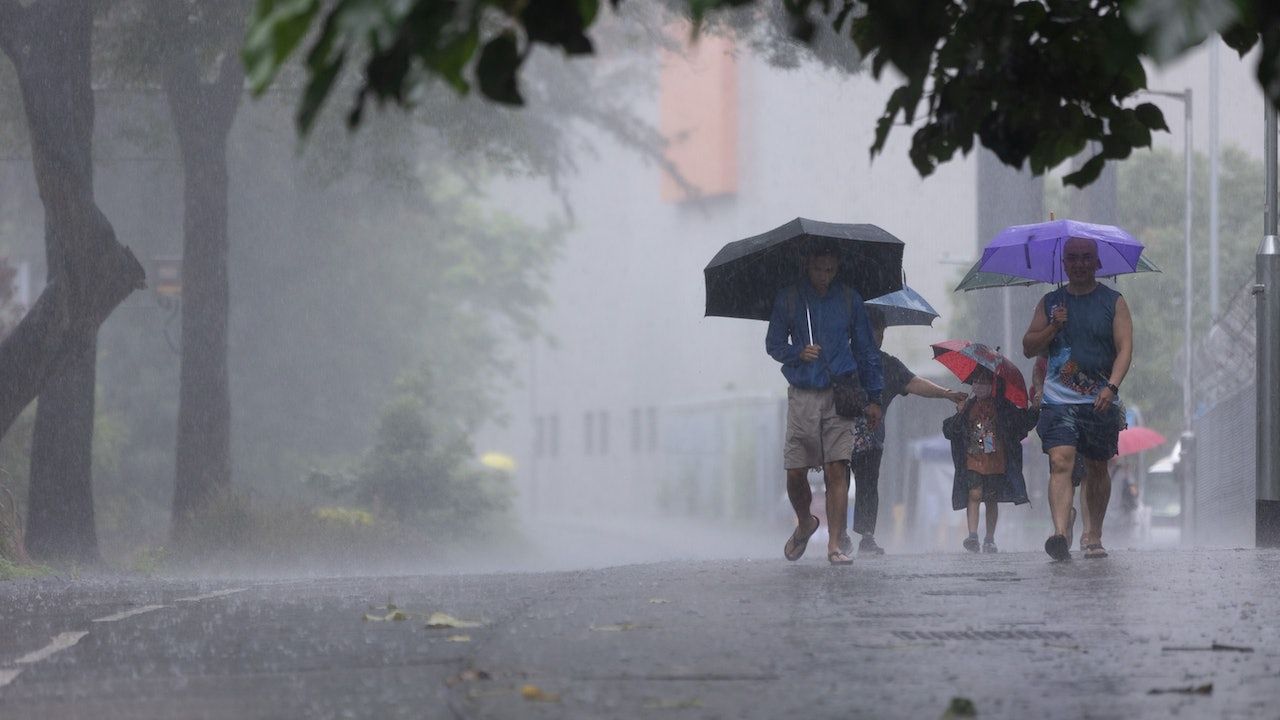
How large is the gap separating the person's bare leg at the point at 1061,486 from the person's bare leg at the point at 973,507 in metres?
2.30

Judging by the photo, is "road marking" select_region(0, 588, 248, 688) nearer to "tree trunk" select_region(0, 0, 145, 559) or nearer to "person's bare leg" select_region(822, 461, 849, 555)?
"person's bare leg" select_region(822, 461, 849, 555)

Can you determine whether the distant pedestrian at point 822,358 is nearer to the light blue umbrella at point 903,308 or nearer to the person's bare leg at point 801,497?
the person's bare leg at point 801,497

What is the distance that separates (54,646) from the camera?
739 centimetres

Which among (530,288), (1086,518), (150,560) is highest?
(530,288)

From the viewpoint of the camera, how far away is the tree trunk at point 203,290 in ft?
74.1

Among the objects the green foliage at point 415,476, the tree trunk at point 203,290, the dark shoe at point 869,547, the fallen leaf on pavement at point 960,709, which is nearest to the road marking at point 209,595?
the dark shoe at point 869,547

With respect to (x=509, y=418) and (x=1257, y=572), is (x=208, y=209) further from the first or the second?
(x=509, y=418)

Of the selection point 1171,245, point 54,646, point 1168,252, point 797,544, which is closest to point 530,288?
point 1168,252

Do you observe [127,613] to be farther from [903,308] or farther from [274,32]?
[274,32]

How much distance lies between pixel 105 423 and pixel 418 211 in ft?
19.9

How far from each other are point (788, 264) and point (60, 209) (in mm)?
8342

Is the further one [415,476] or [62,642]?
[415,476]

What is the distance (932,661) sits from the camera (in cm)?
589

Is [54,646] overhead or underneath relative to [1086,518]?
underneath
